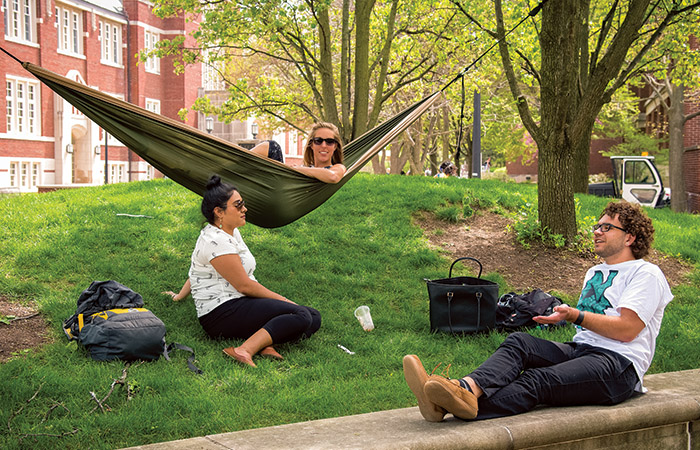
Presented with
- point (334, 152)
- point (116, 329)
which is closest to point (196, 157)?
point (334, 152)

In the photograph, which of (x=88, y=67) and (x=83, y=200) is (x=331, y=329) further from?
(x=88, y=67)

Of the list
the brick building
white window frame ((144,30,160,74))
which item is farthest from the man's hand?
white window frame ((144,30,160,74))

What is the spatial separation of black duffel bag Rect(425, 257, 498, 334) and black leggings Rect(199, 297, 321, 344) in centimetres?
110

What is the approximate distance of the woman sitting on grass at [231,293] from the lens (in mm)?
4422

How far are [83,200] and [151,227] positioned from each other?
1.75 metres

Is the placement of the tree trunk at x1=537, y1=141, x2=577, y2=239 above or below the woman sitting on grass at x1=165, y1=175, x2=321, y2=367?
above

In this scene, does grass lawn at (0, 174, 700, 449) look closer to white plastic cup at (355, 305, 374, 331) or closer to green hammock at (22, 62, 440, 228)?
white plastic cup at (355, 305, 374, 331)

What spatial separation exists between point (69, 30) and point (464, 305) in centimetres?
2765

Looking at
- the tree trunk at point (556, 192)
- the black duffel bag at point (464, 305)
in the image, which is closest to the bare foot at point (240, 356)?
the black duffel bag at point (464, 305)

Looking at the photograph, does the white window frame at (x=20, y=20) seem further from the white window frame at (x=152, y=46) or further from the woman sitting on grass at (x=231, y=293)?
the woman sitting on grass at (x=231, y=293)

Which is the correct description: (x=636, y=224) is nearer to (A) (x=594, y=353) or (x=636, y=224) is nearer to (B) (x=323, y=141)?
(A) (x=594, y=353)

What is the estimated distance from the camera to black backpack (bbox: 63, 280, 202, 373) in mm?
4156

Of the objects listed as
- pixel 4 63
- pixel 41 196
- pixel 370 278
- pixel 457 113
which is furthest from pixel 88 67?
pixel 370 278

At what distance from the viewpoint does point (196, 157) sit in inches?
196
